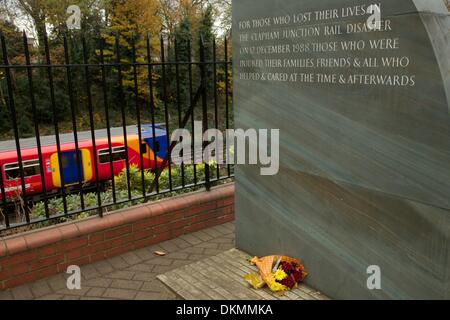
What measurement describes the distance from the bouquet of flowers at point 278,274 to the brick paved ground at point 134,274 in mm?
701

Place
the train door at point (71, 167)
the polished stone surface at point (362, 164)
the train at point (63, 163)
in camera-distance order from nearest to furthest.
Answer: the polished stone surface at point (362, 164), the train at point (63, 163), the train door at point (71, 167)

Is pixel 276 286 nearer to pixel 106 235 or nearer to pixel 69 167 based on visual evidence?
pixel 106 235

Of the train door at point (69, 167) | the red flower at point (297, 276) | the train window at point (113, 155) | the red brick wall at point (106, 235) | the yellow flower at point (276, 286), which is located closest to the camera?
the yellow flower at point (276, 286)

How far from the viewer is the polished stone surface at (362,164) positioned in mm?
2111

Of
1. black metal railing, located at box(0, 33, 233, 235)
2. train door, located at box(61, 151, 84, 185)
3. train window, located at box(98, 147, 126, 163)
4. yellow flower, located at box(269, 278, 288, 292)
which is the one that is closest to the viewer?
yellow flower, located at box(269, 278, 288, 292)

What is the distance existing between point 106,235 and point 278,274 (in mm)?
1892

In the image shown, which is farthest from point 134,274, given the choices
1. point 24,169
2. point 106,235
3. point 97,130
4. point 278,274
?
point 97,130

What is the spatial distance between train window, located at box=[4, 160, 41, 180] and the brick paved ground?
6.01 metres

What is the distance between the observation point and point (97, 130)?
17.6 metres

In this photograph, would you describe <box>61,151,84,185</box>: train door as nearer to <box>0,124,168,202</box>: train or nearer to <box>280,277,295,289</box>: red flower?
<box>0,124,168,202</box>: train

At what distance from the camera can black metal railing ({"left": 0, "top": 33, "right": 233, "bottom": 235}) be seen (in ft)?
11.9

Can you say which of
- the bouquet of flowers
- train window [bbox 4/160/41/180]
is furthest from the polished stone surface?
train window [bbox 4/160/41/180]

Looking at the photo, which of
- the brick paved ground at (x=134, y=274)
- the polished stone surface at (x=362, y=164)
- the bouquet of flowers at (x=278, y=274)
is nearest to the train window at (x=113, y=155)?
the brick paved ground at (x=134, y=274)

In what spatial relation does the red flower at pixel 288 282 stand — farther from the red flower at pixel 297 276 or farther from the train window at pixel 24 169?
the train window at pixel 24 169
